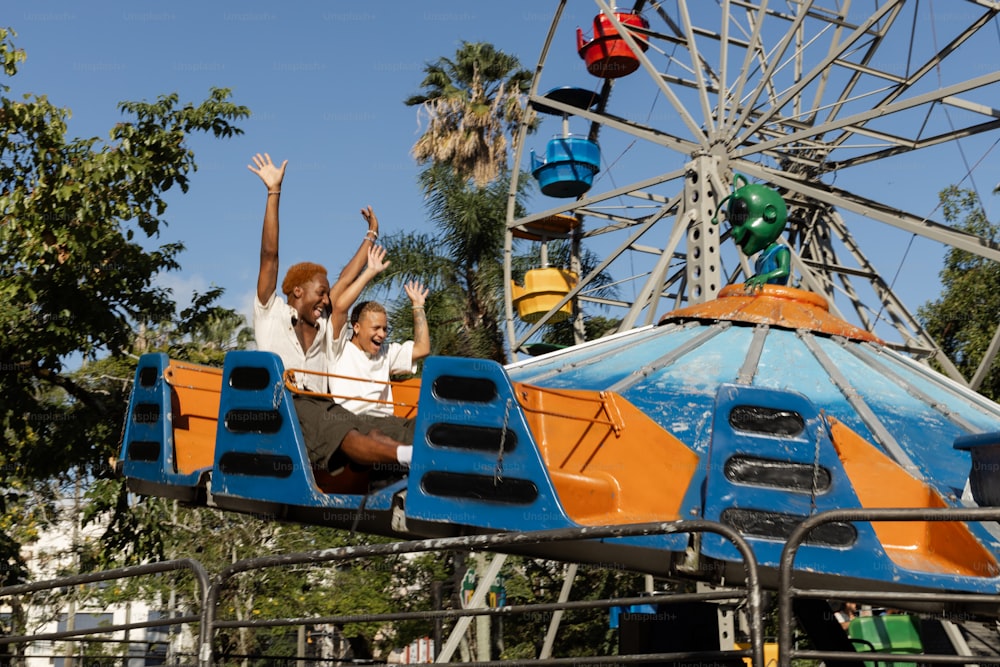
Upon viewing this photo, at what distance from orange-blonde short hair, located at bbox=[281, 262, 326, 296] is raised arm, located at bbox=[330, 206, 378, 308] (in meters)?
0.52

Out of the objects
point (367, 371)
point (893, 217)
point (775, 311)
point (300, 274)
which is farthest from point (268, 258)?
point (893, 217)

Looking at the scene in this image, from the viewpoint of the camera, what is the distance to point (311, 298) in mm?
5898

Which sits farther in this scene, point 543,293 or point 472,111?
point 472,111

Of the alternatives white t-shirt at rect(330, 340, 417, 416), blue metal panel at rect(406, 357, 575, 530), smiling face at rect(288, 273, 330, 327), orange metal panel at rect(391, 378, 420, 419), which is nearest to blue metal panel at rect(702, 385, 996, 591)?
blue metal panel at rect(406, 357, 575, 530)

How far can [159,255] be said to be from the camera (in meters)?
10.3

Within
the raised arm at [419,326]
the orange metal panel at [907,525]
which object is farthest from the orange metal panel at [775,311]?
the raised arm at [419,326]

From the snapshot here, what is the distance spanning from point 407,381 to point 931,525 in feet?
9.72

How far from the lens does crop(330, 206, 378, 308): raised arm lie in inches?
261

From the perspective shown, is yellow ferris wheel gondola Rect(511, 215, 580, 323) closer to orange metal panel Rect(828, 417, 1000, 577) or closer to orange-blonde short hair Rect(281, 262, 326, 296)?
orange-blonde short hair Rect(281, 262, 326, 296)

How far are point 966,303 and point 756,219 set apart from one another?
48.7ft

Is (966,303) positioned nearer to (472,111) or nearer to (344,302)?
(472,111)

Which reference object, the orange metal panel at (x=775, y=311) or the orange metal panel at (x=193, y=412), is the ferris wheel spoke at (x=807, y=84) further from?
the orange metal panel at (x=193, y=412)

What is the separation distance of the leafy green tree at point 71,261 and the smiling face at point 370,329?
156 inches

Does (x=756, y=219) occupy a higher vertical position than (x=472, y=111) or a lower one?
lower
